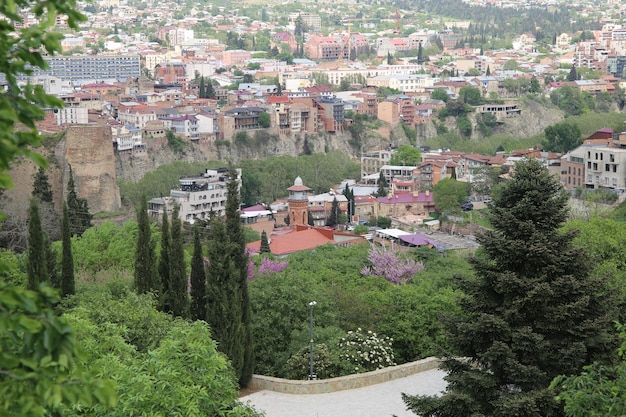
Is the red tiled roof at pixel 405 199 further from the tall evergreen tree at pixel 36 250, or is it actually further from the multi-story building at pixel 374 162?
the tall evergreen tree at pixel 36 250

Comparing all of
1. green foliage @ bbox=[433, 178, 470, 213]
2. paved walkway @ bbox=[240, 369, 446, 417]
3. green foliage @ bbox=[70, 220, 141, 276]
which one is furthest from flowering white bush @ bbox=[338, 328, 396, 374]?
green foliage @ bbox=[433, 178, 470, 213]

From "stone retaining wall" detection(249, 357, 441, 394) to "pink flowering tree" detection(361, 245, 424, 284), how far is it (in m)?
5.59

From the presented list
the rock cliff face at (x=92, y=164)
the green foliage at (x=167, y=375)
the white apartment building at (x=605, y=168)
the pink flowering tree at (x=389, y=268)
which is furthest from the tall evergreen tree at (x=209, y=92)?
the green foliage at (x=167, y=375)

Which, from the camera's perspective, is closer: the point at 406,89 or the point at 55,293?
the point at 55,293

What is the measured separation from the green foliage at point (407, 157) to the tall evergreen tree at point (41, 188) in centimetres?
2369

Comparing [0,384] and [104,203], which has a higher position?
[0,384]

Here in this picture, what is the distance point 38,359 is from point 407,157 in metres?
47.6

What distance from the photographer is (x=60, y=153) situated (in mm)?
32219

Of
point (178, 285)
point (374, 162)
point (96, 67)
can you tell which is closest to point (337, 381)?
point (178, 285)

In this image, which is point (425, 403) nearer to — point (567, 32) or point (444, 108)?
point (444, 108)

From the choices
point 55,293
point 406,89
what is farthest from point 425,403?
point 406,89

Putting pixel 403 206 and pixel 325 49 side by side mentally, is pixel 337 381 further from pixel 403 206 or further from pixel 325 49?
pixel 325 49

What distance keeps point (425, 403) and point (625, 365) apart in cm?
308

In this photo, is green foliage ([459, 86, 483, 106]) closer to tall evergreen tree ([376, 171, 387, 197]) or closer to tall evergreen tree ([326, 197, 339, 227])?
tall evergreen tree ([376, 171, 387, 197])
